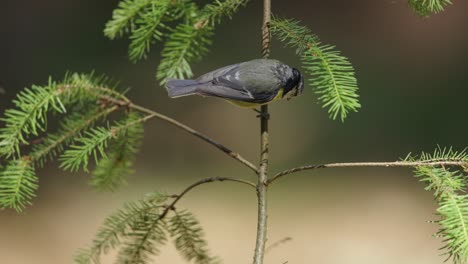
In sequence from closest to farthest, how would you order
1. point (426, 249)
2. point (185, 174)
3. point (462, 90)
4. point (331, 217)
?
point (426, 249)
point (331, 217)
point (185, 174)
point (462, 90)

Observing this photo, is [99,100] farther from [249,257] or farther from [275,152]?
[275,152]

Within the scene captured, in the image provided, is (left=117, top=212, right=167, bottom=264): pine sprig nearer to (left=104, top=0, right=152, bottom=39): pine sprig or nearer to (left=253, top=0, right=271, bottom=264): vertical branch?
(left=253, top=0, right=271, bottom=264): vertical branch

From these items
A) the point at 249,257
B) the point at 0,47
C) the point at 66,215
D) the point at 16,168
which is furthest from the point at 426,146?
the point at 0,47

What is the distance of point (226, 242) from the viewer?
2.38 m

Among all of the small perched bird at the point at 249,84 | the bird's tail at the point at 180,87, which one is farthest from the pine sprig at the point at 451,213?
the bird's tail at the point at 180,87

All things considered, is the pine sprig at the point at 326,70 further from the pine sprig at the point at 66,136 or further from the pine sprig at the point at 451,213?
the pine sprig at the point at 66,136

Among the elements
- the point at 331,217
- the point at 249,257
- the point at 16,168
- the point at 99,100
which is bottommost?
the point at 16,168

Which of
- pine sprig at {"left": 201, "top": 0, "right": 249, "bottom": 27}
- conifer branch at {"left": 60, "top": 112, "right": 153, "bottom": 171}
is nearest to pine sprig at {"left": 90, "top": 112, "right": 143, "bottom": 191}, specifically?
conifer branch at {"left": 60, "top": 112, "right": 153, "bottom": 171}

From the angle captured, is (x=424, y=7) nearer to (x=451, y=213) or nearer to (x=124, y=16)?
(x=451, y=213)

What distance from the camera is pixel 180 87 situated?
952 mm

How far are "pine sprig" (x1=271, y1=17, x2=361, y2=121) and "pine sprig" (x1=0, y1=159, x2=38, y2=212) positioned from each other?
1.24ft

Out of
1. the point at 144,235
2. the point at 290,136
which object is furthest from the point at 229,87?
the point at 290,136

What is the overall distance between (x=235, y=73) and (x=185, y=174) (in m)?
1.87

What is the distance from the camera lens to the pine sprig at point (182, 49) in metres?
1.01
